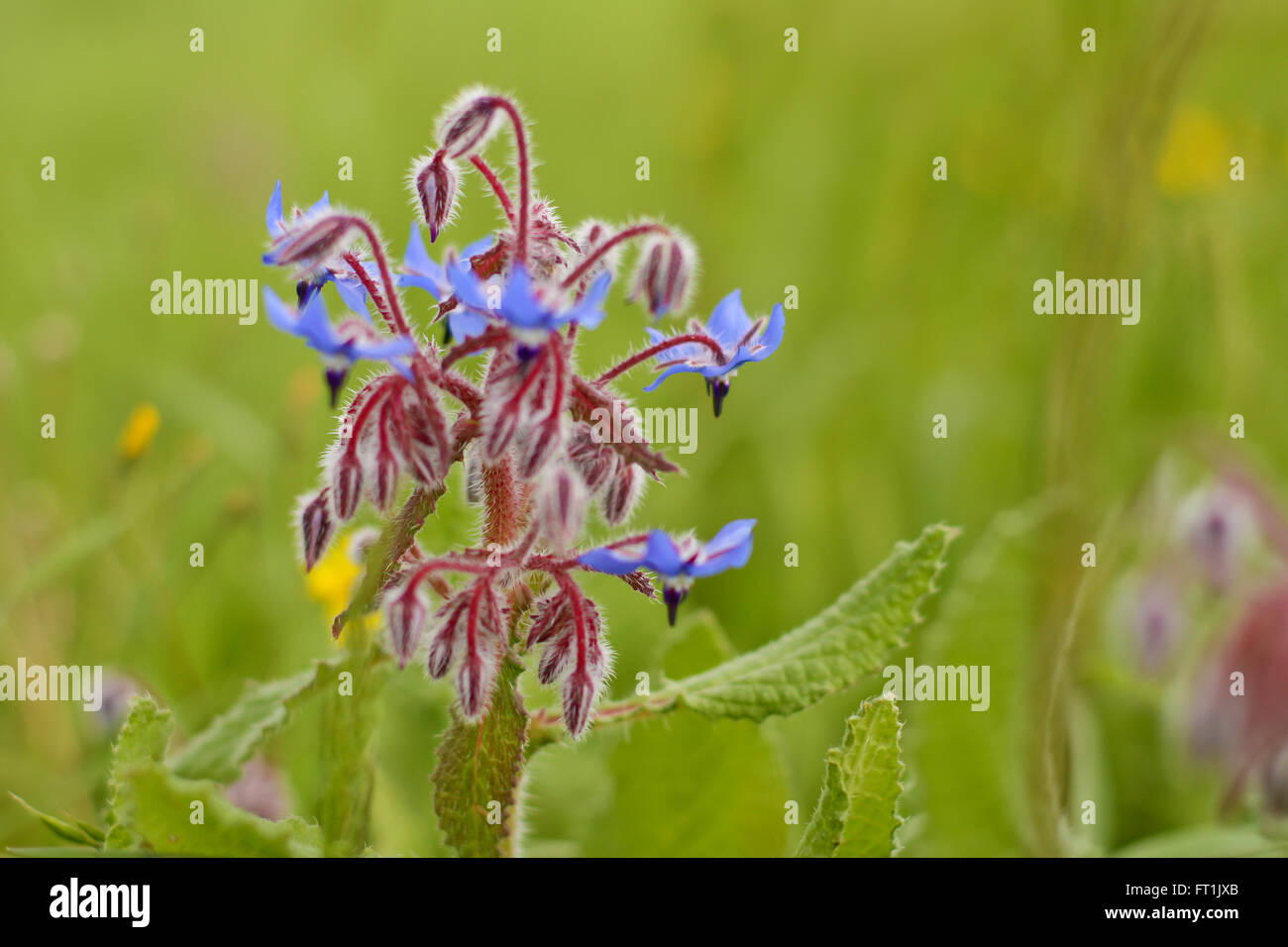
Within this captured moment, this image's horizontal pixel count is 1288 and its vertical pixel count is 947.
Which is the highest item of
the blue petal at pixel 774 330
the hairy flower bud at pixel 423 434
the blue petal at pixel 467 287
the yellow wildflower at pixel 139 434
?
the yellow wildflower at pixel 139 434

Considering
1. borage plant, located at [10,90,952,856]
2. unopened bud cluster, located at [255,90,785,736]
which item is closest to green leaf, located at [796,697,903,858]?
borage plant, located at [10,90,952,856]

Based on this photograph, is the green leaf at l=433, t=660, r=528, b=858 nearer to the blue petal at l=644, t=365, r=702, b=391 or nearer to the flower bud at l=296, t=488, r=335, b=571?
the flower bud at l=296, t=488, r=335, b=571

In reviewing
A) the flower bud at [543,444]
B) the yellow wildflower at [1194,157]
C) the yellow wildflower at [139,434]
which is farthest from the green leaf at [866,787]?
the yellow wildflower at [1194,157]

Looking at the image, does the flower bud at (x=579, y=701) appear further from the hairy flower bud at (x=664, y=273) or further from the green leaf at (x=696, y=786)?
the green leaf at (x=696, y=786)

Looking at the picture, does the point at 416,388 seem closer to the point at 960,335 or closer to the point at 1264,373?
the point at 1264,373

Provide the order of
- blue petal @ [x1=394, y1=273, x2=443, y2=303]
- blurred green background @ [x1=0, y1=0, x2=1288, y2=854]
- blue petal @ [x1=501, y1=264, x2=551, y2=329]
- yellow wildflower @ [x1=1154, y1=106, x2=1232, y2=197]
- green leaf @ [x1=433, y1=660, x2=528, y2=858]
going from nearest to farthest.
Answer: blue petal @ [x1=501, y1=264, x2=551, y2=329] < green leaf @ [x1=433, y1=660, x2=528, y2=858] < blue petal @ [x1=394, y1=273, x2=443, y2=303] < blurred green background @ [x1=0, y1=0, x2=1288, y2=854] < yellow wildflower @ [x1=1154, y1=106, x2=1232, y2=197]
